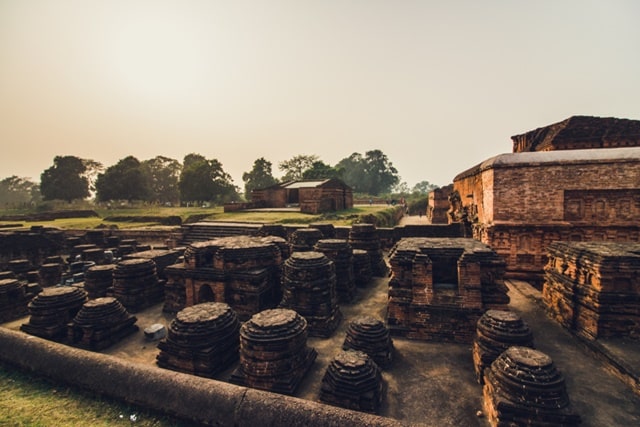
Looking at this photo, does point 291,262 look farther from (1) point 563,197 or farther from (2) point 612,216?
(2) point 612,216

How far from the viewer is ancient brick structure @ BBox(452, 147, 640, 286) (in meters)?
8.27

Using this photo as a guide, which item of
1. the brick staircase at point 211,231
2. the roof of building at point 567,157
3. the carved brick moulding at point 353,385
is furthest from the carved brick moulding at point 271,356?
the brick staircase at point 211,231

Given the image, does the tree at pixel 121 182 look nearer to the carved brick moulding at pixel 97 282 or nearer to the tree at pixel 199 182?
the tree at pixel 199 182

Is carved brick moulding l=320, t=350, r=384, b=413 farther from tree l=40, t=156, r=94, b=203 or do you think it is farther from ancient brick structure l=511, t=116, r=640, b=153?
tree l=40, t=156, r=94, b=203

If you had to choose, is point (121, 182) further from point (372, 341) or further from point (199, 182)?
point (372, 341)

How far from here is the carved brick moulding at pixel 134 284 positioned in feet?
25.5

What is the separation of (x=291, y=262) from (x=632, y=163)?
32.1 ft

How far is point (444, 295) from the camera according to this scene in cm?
600

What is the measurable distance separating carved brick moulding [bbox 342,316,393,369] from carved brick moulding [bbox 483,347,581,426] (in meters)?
1.68

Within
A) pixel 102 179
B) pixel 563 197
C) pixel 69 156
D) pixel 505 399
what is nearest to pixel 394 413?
pixel 505 399

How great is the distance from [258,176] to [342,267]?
49300mm

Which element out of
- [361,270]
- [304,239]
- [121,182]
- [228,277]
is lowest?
[361,270]

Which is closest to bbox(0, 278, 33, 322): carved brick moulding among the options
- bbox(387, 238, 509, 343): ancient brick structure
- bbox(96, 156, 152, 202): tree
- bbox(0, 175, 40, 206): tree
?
bbox(387, 238, 509, 343): ancient brick structure

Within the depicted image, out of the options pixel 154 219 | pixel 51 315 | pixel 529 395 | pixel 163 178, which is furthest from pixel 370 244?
pixel 163 178
